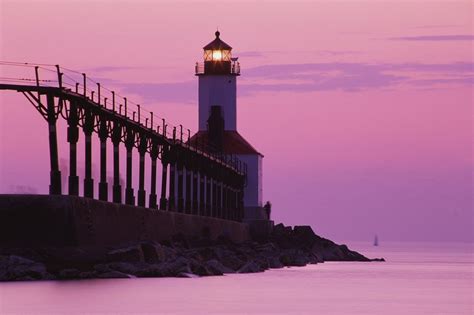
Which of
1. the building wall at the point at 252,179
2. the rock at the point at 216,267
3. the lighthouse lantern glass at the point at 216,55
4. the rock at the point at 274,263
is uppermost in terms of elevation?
the lighthouse lantern glass at the point at 216,55

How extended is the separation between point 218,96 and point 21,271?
5870 cm

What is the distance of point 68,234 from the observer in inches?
1964

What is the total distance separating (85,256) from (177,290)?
322cm

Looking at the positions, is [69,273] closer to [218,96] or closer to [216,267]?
[216,267]

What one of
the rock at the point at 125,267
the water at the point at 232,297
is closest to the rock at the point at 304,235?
the water at the point at 232,297

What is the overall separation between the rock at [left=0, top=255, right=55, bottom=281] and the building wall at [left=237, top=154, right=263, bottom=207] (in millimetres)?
59279

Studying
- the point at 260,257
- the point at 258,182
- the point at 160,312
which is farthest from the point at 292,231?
the point at 160,312

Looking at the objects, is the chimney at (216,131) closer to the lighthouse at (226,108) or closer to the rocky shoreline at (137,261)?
the lighthouse at (226,108)

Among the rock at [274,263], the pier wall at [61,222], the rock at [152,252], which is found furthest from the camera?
the rock at [274,263]

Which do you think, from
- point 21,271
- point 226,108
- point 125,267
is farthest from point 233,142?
point 21,271

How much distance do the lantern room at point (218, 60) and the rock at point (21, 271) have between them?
58863 mm

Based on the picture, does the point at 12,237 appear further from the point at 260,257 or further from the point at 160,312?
the point at 260,257

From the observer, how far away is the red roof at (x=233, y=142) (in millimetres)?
104756

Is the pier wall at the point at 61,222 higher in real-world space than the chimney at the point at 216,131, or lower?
lower
